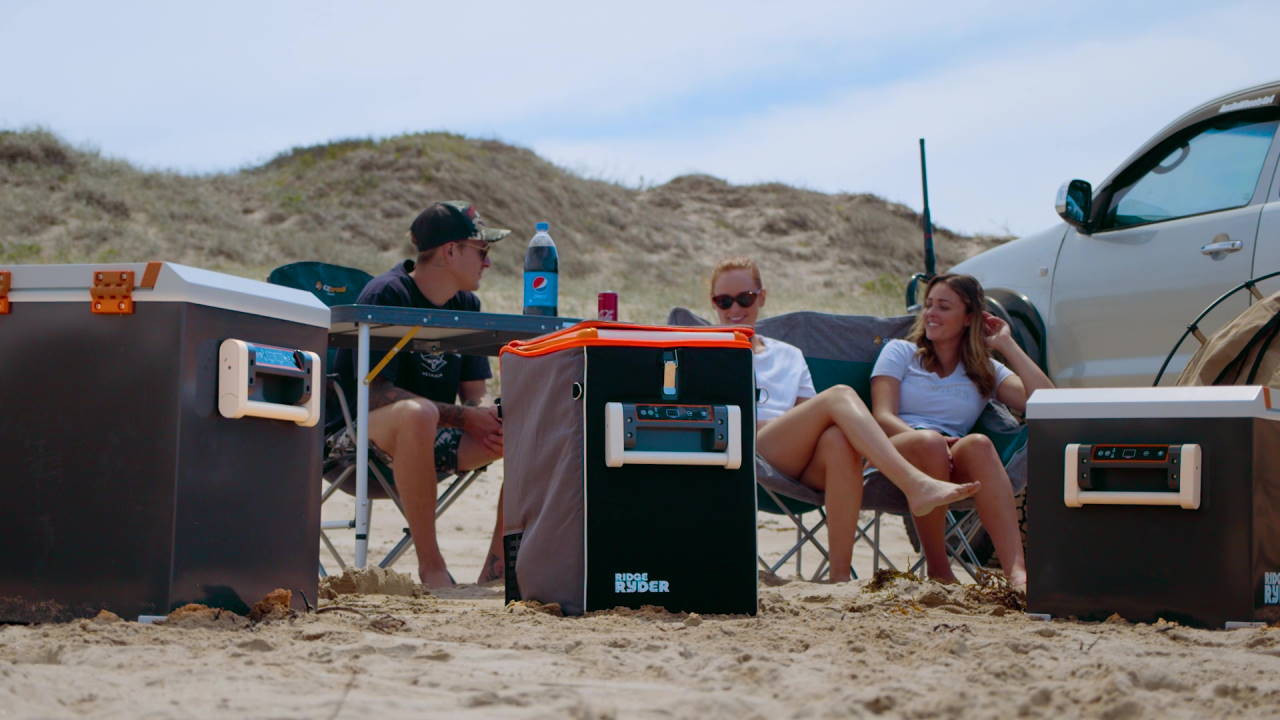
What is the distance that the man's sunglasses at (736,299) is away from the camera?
440 centimetres

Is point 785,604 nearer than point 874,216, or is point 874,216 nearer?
point 785,604

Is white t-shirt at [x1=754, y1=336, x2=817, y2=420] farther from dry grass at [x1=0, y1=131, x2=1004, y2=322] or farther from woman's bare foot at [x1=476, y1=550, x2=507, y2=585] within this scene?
dry grass at [x1=0, y1=131, x2=1004, y2=322]

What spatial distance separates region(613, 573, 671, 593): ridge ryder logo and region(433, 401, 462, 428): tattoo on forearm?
1.32m

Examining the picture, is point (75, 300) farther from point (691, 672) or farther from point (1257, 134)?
point (1257, 134)

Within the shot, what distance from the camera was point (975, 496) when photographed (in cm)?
383

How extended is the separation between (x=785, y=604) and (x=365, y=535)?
4.04 feet

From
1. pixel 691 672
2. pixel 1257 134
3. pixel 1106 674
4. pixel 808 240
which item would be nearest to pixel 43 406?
pixel 691 672

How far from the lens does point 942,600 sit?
3.23 metres

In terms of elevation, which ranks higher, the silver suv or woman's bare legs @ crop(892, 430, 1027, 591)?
the silver suv

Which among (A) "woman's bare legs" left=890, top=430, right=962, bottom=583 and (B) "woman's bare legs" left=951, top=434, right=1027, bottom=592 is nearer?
(B) "woman's bare legs" left=951, top=434, right=1027, bottom=592

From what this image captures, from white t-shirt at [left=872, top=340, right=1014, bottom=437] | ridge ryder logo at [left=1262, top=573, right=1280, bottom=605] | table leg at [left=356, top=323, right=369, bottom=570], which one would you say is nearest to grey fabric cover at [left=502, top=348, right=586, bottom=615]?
table leg at [left=356, top=323, right=369, bottom=570]

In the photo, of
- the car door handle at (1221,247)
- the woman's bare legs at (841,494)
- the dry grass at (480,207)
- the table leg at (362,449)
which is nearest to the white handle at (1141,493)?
the woman's bare legs at (841,494)

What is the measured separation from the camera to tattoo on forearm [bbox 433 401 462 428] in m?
4.04

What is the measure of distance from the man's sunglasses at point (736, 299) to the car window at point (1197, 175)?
1.54 meters
